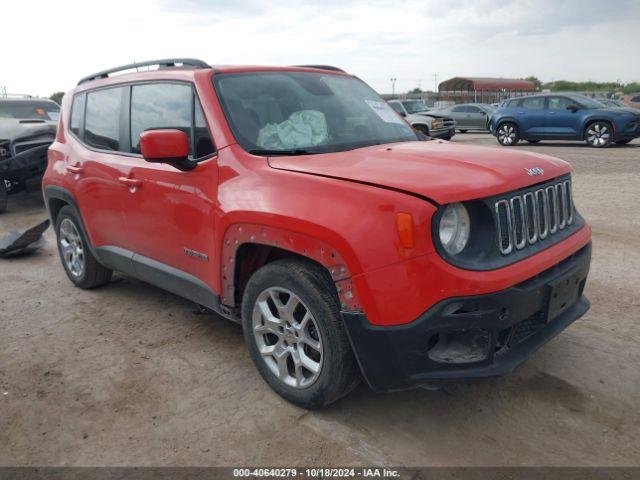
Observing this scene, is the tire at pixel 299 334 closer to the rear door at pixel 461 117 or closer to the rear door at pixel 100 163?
the rear door at pixel 100 163

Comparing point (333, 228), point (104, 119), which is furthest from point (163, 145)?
point (104, 119)

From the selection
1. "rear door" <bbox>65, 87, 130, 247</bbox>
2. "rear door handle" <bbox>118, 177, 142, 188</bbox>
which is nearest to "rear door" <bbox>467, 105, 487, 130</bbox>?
"rear door" <bbox>65, 87, 130, 247</bbox>

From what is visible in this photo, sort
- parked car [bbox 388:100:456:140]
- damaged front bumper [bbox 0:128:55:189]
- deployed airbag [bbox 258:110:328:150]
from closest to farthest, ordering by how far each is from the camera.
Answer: deployed airbag [bbox 258:110:328:150]
damaged front bumper [bbox 0:128:55:189]
parked car [bbox 388:100:456:140]

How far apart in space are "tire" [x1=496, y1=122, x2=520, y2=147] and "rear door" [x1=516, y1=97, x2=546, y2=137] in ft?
0.84

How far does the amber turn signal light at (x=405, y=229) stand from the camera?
2434 millimetres

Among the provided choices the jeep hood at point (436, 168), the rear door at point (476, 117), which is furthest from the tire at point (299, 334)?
the rear door at point (476, 117)

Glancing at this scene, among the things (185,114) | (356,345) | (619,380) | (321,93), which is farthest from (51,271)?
(619,380)

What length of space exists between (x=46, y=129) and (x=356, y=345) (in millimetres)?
8705

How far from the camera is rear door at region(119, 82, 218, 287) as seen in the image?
338cm

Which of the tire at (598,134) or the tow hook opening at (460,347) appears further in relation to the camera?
the tire at (598,134)

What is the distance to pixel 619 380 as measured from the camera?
325 centimetres

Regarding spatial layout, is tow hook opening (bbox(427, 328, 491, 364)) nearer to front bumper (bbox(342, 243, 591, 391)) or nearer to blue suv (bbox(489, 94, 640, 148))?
front bumper (bbox(342, 243, 591, 391))

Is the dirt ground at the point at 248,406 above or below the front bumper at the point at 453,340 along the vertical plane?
below

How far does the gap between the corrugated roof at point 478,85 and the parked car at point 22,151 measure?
4504 centimetres
